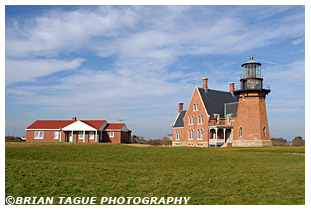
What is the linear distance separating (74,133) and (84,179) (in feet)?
142

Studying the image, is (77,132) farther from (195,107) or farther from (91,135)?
(195,107)

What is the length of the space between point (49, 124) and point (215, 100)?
3128 centimetres

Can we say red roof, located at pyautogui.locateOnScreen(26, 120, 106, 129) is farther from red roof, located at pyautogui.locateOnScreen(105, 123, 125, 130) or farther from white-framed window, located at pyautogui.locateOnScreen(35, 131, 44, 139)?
red roof, located at pyautogui.locateOnScreen(105, 123, 125, 130)

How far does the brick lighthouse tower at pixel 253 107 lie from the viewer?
42.8 metres

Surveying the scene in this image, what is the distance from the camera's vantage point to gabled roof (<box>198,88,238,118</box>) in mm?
50597

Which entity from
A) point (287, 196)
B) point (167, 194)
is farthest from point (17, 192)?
point (287, 196)

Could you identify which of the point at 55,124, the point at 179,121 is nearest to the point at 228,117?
the point at 179,121

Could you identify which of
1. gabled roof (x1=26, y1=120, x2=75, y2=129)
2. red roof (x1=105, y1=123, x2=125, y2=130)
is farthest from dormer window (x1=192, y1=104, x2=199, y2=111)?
gabled roof (x1=26, y1=120, x2=75, y2=129)

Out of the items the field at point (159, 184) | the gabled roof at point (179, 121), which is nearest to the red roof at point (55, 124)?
the gabled roof at point (179, 121)

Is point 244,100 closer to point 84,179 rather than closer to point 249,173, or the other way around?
point 249,173

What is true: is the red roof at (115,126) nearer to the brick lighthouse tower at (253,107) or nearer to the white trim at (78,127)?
the white trim at (78,127)

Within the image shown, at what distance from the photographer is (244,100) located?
146 feet

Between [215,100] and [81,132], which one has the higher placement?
[215,100]

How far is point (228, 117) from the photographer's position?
163 ft
